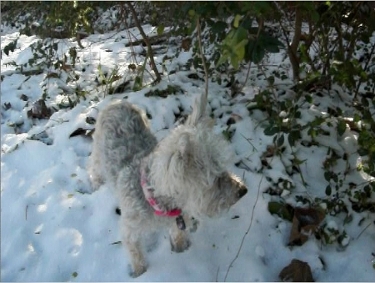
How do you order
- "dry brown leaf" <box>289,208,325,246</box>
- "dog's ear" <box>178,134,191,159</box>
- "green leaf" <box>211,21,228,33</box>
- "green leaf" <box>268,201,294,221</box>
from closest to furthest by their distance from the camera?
"green leaf" <box>211,21,228,33</box>
"dog's ear" <box>178,134,191,159</box>
"dry brown leaf" <box>289,208,325,246</box>
"green leaf" <box>268,201,294,221</box>

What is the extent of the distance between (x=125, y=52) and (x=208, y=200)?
401cm

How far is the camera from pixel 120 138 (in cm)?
332

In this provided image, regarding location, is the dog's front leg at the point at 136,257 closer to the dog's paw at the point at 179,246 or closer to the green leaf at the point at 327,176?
the dog's paw at the point at 179,246

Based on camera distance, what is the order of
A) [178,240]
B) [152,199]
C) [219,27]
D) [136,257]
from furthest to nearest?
[178,240], [136,257], [152,199], [219,27]

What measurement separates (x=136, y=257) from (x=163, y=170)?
975 mm

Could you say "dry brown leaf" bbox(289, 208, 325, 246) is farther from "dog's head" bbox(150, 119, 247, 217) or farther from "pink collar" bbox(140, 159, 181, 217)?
"pink collar" bbox(140, 159, 181, 217)

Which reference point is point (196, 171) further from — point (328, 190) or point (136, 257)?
point (328, 190)

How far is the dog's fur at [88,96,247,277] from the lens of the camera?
2455mm

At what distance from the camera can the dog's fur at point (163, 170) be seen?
96.7 inches

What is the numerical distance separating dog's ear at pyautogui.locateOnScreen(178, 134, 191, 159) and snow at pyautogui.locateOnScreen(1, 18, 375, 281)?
46.6 inches

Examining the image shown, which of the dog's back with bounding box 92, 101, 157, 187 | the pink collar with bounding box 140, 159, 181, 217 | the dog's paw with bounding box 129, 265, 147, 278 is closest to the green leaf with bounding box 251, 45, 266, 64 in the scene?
the pink collar with bounding box 140, 159, 181, 217

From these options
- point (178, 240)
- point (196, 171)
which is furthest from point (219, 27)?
point (178, 240)

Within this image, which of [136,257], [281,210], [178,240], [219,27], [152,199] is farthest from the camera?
[281,210]

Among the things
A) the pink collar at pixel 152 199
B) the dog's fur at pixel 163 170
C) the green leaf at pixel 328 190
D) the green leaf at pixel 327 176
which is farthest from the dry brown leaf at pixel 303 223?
the pink collar at pixel 152 199
